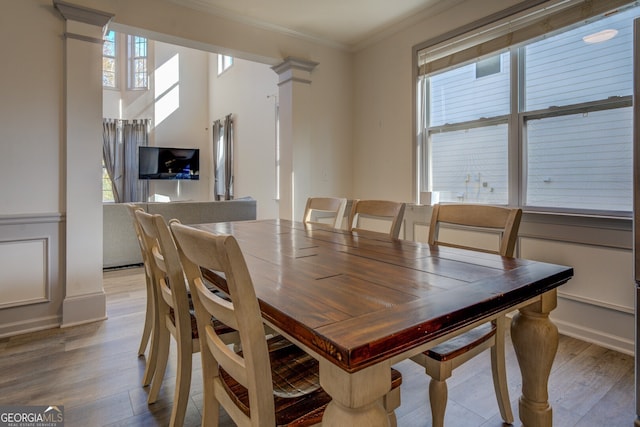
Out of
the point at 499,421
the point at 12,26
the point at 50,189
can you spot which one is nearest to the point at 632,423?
the point at 499,421

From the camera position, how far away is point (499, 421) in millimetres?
1486

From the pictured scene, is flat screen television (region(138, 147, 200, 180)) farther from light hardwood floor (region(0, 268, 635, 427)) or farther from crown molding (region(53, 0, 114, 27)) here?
light hardwood floor (region(0, 268, 635, 427))

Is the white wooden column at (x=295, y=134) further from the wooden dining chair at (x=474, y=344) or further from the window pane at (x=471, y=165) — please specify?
the wooden dining chair at (x=474, y=344)

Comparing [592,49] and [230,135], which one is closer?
[592,49]

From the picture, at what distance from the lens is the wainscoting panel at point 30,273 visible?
2.38m

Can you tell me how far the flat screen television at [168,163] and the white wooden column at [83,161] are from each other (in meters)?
5.09

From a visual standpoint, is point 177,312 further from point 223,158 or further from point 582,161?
point 223,158

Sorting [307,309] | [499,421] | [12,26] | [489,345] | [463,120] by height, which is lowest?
[499,421]

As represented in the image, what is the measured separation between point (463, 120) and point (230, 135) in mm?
4912

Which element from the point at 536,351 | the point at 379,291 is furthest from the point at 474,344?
the point at 379,291

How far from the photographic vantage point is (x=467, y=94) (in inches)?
118

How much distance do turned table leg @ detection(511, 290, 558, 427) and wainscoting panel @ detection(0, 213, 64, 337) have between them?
2924 millimetres

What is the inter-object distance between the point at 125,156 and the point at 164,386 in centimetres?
697

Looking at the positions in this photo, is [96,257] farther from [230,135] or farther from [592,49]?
[230,135]
